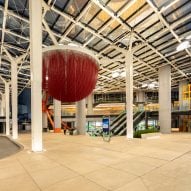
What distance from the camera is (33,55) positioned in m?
7.87

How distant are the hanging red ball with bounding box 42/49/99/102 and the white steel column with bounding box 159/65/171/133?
57.0 feet

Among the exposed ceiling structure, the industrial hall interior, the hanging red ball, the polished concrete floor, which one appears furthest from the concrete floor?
the hanging red ball

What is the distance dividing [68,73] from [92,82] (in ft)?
2.43

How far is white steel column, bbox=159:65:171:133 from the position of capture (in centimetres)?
2055

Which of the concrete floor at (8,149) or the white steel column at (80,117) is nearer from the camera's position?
the concrete floor at (8,149)

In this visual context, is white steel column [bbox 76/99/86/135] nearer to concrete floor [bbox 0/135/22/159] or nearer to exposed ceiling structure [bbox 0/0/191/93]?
exposed ceiling structure [bbox 0/0/191/93]

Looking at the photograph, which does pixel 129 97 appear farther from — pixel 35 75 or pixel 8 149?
pixel 8 149

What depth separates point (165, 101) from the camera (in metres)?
20.9

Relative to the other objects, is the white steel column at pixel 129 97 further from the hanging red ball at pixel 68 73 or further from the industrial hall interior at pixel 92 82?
the hanging red ball at pixel 68 73

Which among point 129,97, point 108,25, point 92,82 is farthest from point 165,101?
point 92,82

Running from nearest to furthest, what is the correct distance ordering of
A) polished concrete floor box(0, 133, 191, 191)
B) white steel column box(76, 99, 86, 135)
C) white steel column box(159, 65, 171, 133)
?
polished concrete floor box(0, 133, 191, 191) → white steel column box(76, 99, 86, 135) → white steel column box(159, 65, 171, 133)

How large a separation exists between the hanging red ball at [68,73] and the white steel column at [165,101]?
1736cm

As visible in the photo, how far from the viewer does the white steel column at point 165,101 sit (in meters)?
20.5

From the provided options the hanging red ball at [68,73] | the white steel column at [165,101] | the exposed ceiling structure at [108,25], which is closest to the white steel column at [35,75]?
the exposed ceiling structure at [108,25]
